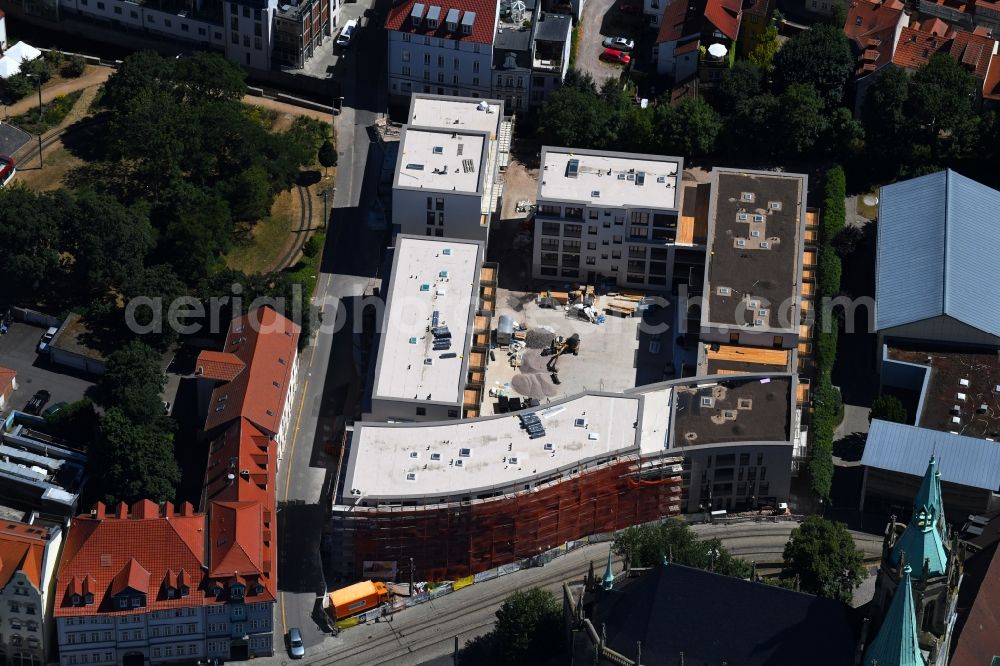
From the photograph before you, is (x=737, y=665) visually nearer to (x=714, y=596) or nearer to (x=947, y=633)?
(x=714, y=596)

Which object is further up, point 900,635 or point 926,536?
point 926,536

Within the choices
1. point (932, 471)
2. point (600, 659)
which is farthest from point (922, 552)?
point (600, 659)

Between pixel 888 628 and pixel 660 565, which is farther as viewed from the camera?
pixel 660 565

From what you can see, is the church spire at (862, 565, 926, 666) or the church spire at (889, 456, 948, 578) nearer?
the church spire at (862, 565, 926, 666)

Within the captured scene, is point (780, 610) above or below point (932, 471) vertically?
below

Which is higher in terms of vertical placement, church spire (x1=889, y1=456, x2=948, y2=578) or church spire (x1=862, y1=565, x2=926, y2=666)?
church spire (x1=889, y1=456, x2=948, y2=578)

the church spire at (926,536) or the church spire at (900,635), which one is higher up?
the church spire at (926,536)

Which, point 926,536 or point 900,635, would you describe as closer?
point 900,635

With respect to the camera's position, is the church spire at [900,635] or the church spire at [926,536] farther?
the church spire at [926,536]
